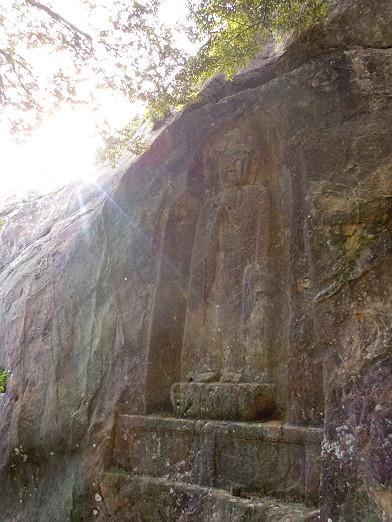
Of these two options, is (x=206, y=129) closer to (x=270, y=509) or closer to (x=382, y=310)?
(x=382, y=310)

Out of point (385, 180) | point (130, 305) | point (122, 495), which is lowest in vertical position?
point (122, 495)

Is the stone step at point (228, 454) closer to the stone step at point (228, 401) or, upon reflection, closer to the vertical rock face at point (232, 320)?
the vertical rock face at point (232, 320)

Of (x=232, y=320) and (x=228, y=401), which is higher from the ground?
(x=232, y=320)

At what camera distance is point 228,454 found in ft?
17.0

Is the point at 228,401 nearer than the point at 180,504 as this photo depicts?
No

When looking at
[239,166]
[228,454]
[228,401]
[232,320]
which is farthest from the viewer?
[239,166]

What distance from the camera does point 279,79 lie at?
237 inches

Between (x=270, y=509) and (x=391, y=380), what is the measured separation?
5.34ft

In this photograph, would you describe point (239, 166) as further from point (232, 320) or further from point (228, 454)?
point (228, 454)

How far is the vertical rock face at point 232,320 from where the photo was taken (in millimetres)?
4398

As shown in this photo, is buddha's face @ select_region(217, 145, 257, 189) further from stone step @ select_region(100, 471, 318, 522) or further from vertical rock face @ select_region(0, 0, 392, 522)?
stone step @ select_region(100, 471, 318, 522)

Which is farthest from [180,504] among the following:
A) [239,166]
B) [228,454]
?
[239,166]

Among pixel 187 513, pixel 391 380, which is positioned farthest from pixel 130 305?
pixel 391 380

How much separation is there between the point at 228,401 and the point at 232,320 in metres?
1.20
